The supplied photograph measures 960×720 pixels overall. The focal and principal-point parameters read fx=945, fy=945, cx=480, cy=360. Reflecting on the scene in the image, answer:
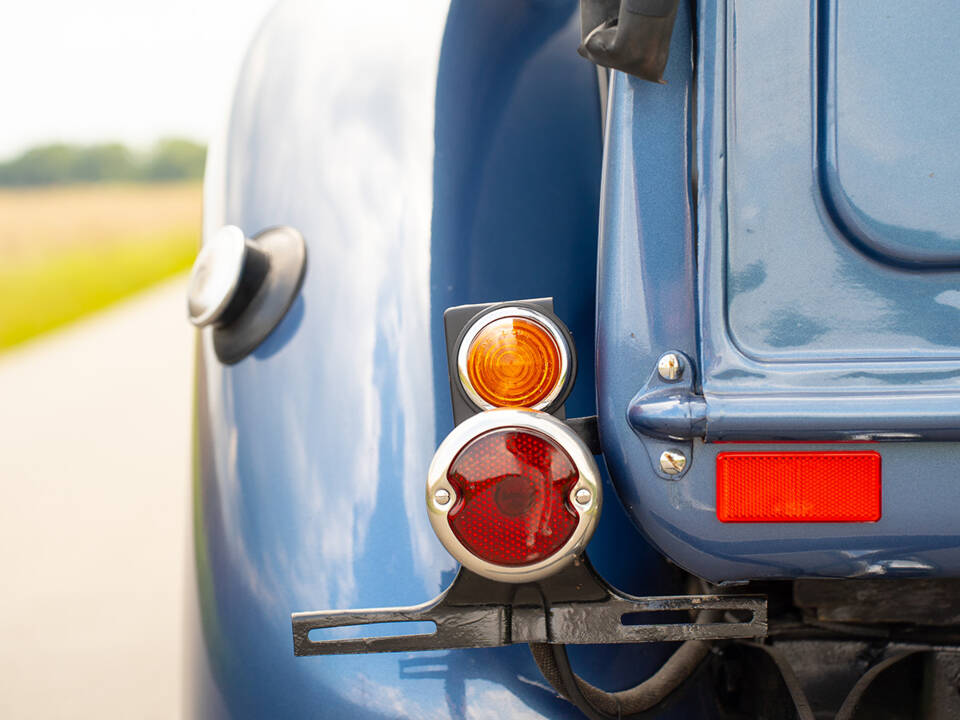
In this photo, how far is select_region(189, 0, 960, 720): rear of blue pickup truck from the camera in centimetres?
114

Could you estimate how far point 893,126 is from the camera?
1169 mm

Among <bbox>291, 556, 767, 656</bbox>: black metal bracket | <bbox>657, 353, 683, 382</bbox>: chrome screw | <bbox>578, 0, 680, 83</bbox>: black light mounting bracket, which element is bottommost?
<bbox>291, 556, 767, 656</bbox>: black metal bracket

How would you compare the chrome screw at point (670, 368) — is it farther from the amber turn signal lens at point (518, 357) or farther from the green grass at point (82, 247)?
the green grass at point (82, 247)

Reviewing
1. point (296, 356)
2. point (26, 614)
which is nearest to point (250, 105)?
point (296, 356)

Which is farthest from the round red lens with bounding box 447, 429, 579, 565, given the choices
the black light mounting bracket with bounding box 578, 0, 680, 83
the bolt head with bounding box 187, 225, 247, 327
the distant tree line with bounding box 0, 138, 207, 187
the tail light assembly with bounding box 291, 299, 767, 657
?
the distant tree line with bounding box 0, 138, 207, 187

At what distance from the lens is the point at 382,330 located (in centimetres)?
148

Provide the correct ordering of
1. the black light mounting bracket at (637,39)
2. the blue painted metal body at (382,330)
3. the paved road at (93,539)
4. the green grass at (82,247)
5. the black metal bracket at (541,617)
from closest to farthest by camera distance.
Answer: the black light mounting bracket at (637,39) < the black metal bracket at (541,617) < the blue painted metal body at (382,330) < the paved road at (93,539) < the green grass at (82,247)

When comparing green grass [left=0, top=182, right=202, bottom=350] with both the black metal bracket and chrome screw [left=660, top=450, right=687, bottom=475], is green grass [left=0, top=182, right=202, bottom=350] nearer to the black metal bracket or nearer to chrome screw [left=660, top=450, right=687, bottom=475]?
the black metal bracket

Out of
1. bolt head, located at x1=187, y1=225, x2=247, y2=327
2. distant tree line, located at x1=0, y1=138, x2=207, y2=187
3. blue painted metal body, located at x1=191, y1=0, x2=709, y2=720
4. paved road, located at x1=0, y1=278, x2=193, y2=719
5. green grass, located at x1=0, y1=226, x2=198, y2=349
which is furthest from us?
distant tree line, located at x1=0, y1=138, x2=207, y2=187

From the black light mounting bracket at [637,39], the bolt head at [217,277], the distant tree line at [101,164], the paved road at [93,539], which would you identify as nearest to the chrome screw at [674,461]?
the black light mounting bracket at [637,39]

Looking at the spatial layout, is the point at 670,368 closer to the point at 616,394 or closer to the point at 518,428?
the point at 616,394

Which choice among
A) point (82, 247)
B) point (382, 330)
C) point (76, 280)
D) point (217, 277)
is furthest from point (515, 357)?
point (82, 247)

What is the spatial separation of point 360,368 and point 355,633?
0.40 meters

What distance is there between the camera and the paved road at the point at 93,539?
3.17 m
